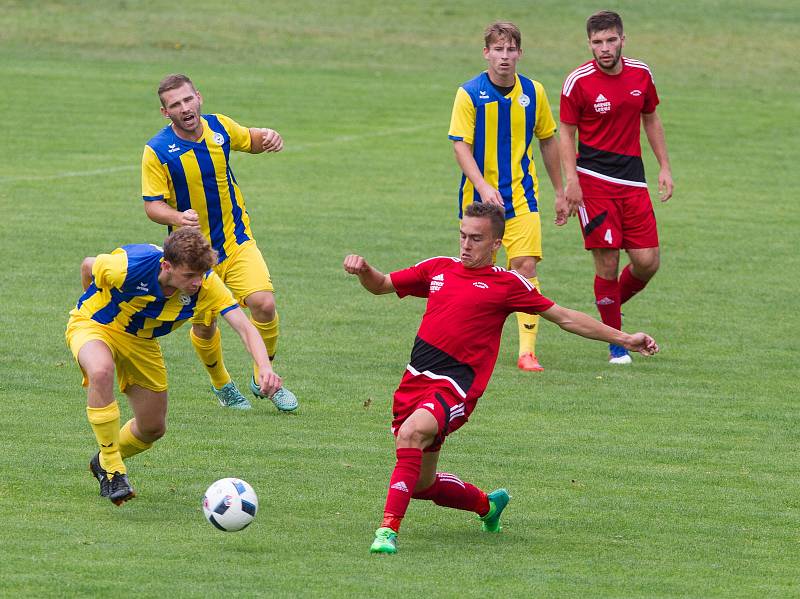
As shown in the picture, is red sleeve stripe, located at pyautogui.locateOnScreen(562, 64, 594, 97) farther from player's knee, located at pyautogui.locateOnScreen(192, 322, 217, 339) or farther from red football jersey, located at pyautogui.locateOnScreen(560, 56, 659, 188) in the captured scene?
player's knee, located at pyautogui.locateOnScreen(192, 322, 217, 339)

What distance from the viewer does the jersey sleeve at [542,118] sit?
1224cm

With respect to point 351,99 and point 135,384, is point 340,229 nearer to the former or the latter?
point 135,384

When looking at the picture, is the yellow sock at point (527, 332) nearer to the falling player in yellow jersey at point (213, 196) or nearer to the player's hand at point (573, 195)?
the player's hand at point (573, 195)

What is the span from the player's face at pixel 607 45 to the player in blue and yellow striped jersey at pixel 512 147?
56cm

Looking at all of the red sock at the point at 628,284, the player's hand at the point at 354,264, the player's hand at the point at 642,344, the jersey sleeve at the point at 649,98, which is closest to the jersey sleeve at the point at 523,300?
the player's hand at the point at 642,344

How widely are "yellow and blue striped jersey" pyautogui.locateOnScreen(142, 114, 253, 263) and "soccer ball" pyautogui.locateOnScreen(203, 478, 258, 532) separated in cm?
343

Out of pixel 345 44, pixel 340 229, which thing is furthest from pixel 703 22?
pixel 340 229

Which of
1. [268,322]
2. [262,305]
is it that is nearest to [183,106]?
[262,305]

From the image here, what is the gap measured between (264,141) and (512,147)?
2386 millimetres

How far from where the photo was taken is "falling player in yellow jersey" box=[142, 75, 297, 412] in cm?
1048

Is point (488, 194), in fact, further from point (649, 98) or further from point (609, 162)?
point (649, 98)

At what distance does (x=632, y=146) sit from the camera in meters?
12.5

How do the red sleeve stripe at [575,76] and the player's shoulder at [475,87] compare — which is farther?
the red sleeve stripe at [575,76]

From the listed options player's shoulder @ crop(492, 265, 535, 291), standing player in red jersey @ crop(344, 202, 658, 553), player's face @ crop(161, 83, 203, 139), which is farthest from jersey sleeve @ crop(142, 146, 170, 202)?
player's shoulder @ crop(492, 265, 535, 291)
